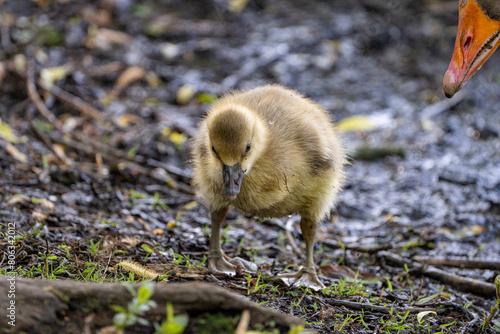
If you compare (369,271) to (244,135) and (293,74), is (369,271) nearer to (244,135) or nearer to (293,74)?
(244,135)

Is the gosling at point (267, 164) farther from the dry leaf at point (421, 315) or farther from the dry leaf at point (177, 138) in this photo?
the dry leaf at point (177, 138)

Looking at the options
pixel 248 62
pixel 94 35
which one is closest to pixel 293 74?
pixel 248 62

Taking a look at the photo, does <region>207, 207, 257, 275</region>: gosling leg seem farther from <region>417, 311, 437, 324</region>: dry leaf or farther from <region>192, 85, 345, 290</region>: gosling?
<region>417, 311, 437, 324</region>: dry leaf

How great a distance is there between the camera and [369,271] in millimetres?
4289

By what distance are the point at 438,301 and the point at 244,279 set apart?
1283 mm

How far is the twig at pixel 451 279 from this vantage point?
3.90 m

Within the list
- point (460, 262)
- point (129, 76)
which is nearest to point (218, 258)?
point (460, 262)

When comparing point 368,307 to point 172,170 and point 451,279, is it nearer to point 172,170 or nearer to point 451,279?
point 451,279

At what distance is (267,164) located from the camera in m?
3.36

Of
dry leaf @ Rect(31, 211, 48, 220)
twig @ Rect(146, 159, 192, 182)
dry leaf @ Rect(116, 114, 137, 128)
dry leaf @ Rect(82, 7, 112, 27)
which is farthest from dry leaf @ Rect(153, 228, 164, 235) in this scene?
dry leaf @ Rect(82, 7, 112, 27)

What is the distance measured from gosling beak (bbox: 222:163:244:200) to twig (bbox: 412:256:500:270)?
1.89 meters

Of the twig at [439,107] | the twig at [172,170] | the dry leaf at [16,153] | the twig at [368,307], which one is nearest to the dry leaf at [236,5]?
the twig at [439,107]

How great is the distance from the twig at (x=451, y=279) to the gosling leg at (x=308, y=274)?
952 mm

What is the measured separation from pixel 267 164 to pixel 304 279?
78 centimetres
